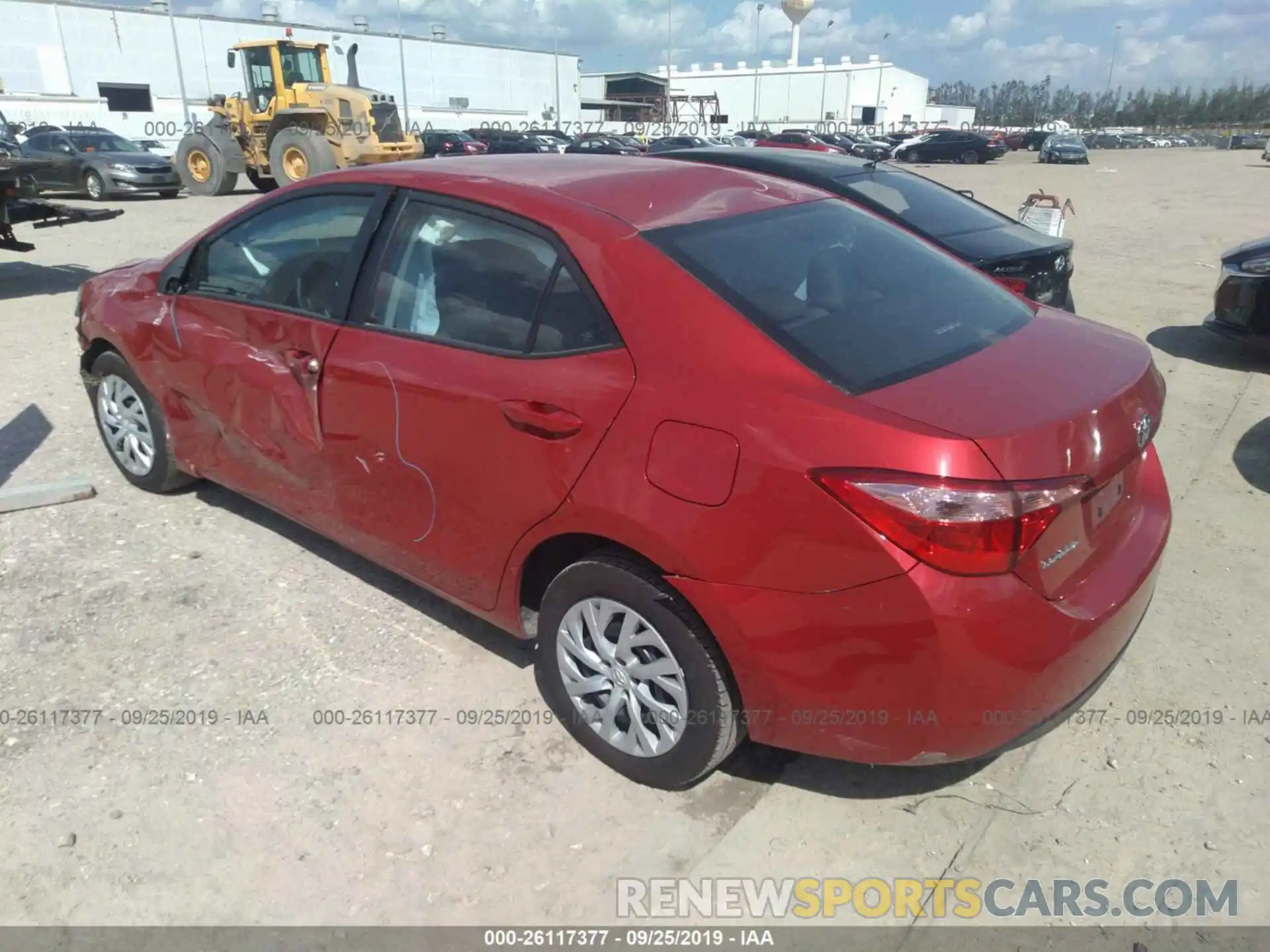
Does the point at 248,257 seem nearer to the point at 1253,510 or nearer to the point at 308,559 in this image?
the point at 308,559

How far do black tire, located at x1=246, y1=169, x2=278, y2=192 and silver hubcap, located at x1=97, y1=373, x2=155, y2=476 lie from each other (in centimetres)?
1779

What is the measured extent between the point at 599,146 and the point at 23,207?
2881 centimetres

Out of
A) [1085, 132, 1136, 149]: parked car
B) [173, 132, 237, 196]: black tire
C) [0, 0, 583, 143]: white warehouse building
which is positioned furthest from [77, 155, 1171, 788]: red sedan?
[1085, 132, 1136, 149]: parked car

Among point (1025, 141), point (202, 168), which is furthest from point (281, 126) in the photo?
point (1025, 141)

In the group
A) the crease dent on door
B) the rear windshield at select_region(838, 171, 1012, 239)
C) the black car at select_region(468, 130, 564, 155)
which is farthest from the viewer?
the black car at select_region(468, 130, 564, 155)

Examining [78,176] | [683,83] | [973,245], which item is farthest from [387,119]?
[683,83]

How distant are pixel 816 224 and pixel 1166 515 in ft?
4.65

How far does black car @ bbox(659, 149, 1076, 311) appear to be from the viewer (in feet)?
18.3

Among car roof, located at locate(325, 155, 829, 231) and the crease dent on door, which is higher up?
car roof, located at locate(325, 155, 829, 231)

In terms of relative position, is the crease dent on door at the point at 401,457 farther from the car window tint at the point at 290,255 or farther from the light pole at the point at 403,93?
the light pole at the point at 403,93

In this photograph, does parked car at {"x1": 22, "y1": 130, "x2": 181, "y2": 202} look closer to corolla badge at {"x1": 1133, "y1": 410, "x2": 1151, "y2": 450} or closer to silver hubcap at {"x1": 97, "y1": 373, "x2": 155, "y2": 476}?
silver hubcap at {"x1": 97, "y1": 373, "x2": 155, "y2": 476}

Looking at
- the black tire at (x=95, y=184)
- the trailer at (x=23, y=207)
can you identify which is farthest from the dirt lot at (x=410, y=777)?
the black tire at (x=95, y=184)

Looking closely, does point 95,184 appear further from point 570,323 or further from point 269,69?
point 570,323

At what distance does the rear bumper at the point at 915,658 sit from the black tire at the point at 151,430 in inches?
118
